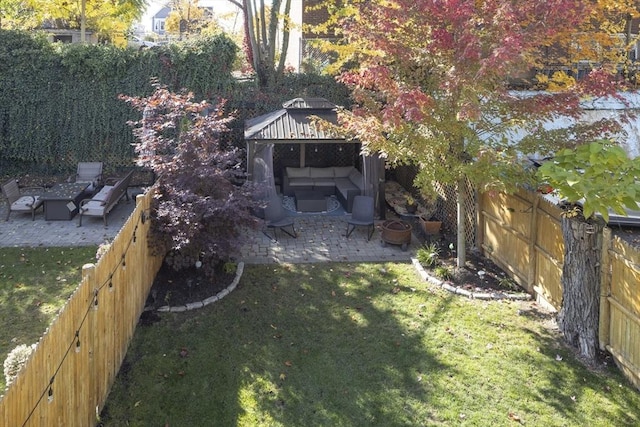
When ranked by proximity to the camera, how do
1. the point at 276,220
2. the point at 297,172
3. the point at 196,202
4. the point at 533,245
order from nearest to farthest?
the point at 196,202 → the point at 533,245 → the point at 276,220 → the point at 297,172

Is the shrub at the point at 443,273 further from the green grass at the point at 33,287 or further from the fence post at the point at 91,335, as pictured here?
the green grass at the point at 33,287

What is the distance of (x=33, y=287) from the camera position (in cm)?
893

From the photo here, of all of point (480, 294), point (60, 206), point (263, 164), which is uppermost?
point (263, 164)

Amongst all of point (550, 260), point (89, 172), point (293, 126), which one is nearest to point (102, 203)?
point (89, 172)

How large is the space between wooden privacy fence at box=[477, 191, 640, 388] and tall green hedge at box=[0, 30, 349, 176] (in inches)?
382

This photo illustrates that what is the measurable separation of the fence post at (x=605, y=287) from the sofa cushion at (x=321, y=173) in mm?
10586

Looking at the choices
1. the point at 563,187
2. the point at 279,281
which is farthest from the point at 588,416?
the point at 279,281

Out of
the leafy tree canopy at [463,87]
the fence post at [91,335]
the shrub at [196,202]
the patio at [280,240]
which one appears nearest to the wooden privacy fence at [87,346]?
the fence post at [91,335]

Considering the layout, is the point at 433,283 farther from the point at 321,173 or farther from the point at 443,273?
the point at 321,173

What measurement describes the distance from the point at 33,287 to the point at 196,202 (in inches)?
134

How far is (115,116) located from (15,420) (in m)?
15.0

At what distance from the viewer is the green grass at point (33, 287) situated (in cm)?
741

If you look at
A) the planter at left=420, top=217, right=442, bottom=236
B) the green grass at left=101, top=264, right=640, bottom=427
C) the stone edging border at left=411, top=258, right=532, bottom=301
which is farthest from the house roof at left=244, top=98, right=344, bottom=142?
the green grass at left=101, top=264, right=640, bottom=427

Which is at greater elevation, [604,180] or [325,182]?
[604,180]
